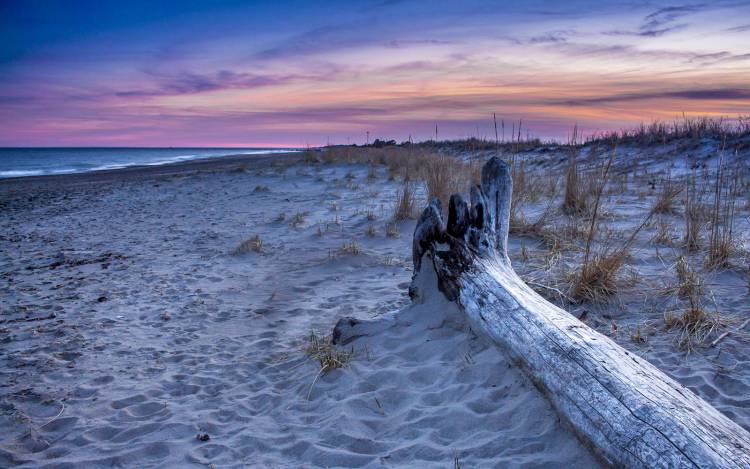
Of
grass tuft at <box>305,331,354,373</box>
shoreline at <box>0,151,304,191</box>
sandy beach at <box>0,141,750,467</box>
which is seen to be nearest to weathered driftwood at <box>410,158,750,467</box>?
sandy beach at <box>0,141,750,467</box>

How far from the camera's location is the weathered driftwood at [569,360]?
1.66m

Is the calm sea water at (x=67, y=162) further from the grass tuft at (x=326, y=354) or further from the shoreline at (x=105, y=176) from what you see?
the grass tuft at (x=326, y=354)

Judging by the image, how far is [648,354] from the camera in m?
2.88

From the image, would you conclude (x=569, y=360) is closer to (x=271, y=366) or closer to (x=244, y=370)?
(x=271, y=366)

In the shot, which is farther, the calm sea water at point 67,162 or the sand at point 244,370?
the calm sea water at point 67,162

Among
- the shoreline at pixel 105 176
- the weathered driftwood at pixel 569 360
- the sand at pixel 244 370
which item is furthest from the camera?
the shoreline at pixel 105 176

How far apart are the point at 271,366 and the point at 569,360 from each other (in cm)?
195

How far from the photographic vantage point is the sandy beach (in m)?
2.36

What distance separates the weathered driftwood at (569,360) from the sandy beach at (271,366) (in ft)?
0.45

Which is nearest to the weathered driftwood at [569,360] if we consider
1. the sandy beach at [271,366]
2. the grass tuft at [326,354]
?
the sandy beach at [271,366]

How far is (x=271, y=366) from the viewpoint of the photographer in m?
3.33

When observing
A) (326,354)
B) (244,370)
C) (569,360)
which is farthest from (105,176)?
(569,360)

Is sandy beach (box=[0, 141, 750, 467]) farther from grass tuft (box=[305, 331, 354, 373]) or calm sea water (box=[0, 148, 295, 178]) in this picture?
calm sea water (box=[0, 148, 295, 178])

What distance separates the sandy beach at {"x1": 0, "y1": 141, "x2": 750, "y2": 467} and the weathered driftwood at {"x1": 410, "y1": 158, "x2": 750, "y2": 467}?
14 cm
